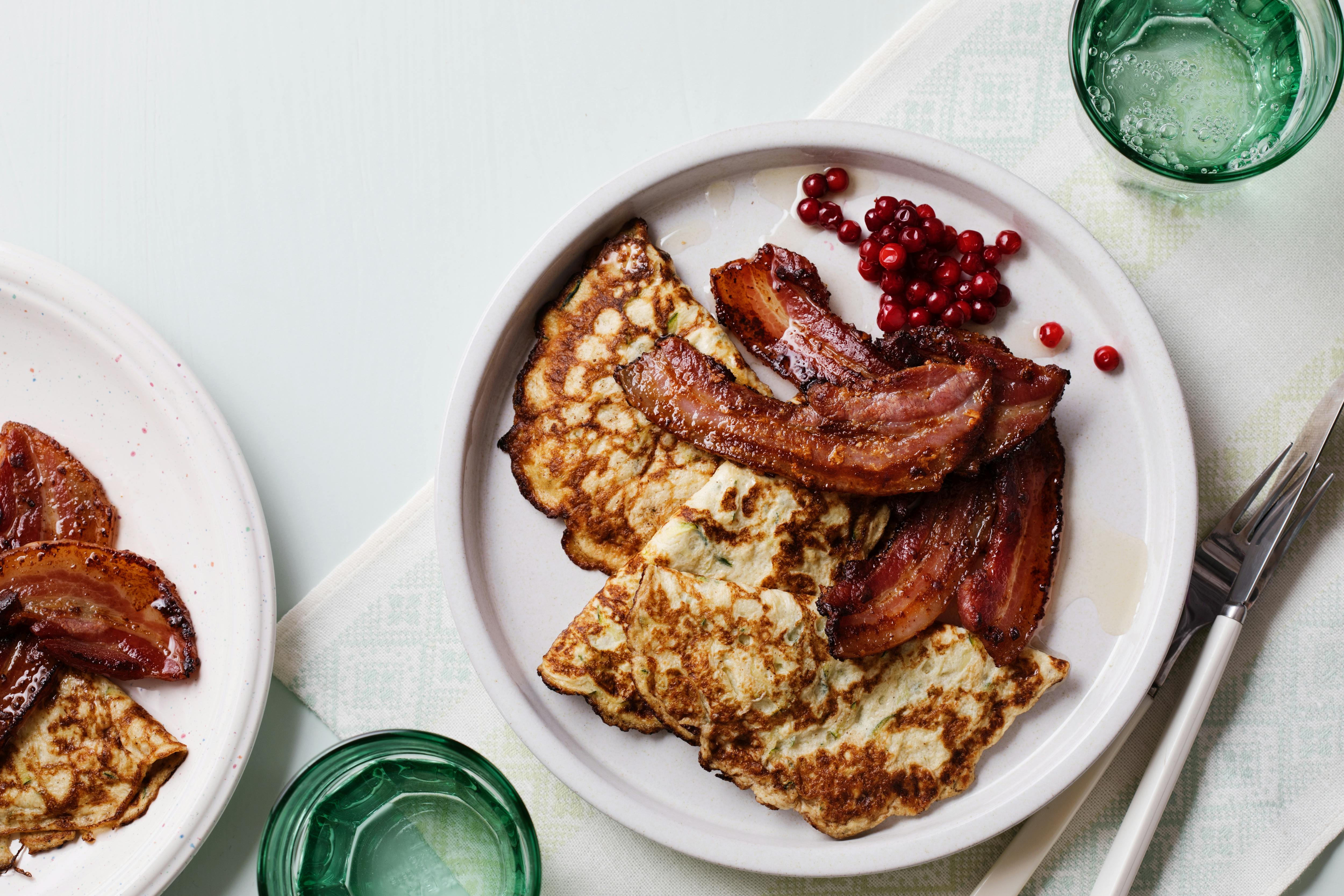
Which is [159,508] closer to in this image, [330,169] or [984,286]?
[330,169]

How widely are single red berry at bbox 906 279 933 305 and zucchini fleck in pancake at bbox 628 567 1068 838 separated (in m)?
0.84

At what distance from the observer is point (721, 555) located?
2.21 meters

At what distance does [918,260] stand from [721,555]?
0.94 m

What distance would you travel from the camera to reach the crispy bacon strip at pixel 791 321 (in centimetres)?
229

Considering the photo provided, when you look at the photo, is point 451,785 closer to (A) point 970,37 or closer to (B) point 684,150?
(B) point 684,150

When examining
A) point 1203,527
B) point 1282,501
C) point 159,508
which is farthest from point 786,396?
point 159,508

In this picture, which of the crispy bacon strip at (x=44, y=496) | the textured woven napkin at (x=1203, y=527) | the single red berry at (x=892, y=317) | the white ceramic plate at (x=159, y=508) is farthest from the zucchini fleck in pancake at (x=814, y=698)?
the crispy bacon strip at (x=44, y=496)

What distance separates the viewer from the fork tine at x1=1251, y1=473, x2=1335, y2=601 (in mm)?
2379

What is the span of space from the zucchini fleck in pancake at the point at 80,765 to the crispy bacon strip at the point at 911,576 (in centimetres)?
183

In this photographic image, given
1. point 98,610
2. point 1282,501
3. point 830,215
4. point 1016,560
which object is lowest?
point 98,610

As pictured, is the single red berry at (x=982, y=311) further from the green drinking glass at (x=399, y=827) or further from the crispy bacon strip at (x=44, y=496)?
the crispy bacon strip at (x=44, y=496)

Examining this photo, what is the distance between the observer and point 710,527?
7.18 ft

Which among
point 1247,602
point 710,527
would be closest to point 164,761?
point 710,527

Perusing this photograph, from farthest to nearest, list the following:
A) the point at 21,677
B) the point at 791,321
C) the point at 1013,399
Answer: the point at 21,677 < the point at 791,321 < the point at 1013,399
